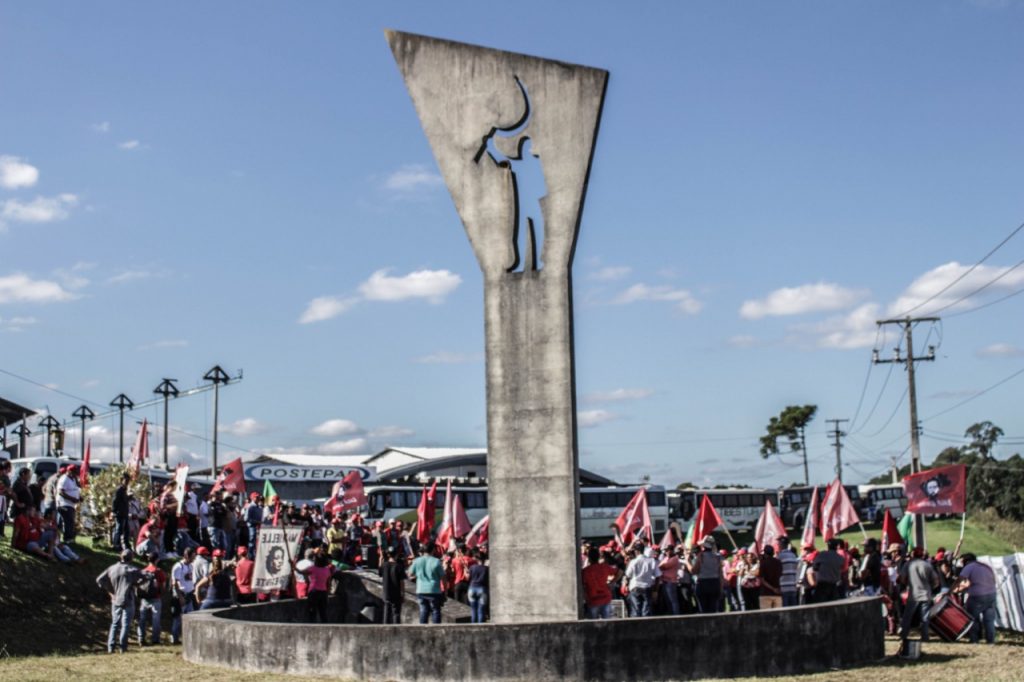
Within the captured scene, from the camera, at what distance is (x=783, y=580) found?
68.9ft

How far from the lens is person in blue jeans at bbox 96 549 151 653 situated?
1878 centimetres

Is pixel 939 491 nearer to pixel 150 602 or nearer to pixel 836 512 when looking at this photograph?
pixel 836 512

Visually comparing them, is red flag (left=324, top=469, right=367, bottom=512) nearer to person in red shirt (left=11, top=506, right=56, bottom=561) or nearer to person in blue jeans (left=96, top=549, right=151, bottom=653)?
person in red shirt (left=11, top=506, right=56, bottom=561)

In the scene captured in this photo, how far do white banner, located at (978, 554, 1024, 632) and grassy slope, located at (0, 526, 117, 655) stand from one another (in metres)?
17.5

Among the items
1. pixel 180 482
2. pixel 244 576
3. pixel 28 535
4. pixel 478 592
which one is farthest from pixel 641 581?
pixel 28 535

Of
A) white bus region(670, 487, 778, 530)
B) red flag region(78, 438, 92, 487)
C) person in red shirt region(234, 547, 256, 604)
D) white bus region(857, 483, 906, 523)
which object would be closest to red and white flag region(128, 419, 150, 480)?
red flag region(78, 438, 92, 487)

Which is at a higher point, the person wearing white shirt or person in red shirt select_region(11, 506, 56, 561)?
person in red shirt select_region(11, 506, 56, 561)

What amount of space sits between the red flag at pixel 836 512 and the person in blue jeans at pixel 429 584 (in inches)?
520

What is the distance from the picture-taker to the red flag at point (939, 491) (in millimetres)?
23906

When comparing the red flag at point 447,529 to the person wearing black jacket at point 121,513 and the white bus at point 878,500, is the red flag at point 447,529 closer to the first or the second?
the person wearing black jacket at point 121,513

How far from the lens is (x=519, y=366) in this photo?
16.1 metres

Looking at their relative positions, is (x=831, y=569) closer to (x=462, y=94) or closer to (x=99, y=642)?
(x=462, y=94)

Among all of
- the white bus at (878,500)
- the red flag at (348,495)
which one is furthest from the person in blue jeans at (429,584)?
the white bus at (878,500)

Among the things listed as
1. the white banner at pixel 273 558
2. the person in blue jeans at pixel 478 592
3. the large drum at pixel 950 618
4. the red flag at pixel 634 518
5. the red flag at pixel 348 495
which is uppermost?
the red flag at pixel 348 495
